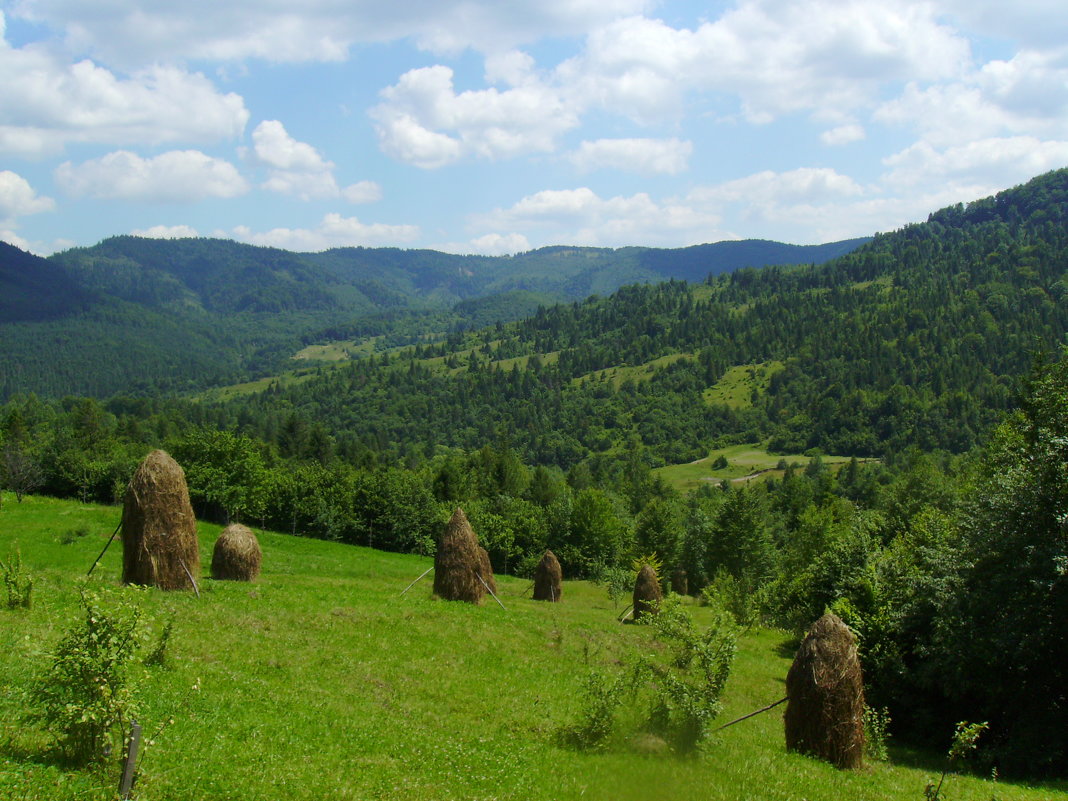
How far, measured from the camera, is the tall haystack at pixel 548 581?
45.9 m

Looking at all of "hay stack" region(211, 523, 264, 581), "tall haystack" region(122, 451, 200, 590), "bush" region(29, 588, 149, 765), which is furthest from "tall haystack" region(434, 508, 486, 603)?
"bush" region(29, 588, 149, 765)

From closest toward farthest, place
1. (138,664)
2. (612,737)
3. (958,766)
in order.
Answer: (138,664), (612,737), (958,766)

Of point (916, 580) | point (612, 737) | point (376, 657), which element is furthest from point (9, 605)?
point (916, 580)

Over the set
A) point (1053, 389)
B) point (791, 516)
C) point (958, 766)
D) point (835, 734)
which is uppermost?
point (1053, 389)

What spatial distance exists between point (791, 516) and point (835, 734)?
10145 centimetres

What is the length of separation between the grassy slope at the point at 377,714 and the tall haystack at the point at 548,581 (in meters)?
16.1

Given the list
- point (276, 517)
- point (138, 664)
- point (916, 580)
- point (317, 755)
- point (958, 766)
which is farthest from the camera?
point (276, 517)

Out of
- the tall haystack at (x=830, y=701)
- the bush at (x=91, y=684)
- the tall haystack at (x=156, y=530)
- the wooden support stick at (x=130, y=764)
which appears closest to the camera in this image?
the wooden support stick at (x=130, y=764)

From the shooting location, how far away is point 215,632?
19.6 metres

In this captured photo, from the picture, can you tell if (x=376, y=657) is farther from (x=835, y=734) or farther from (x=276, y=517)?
(x=276, y=517)

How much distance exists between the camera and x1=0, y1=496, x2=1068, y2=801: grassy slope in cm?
1160

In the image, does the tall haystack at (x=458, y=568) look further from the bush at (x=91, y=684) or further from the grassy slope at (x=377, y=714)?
the bush at (x=91, y=684)

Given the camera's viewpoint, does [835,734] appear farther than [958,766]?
No

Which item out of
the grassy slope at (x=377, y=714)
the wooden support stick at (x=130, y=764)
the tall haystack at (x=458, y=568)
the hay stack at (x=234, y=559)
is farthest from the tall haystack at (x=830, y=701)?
the hay stack at (x=234, y=559)
